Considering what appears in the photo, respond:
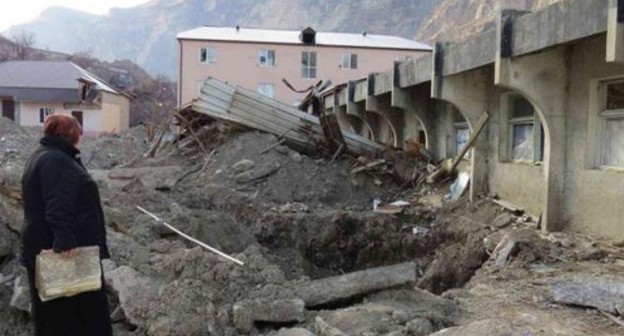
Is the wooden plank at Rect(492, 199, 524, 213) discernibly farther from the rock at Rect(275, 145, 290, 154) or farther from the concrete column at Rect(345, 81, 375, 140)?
the concrete column at Rect(345, 81, 375, 140)

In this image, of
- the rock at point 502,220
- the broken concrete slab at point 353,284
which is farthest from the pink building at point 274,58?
the broken concrete slab at point 353,284

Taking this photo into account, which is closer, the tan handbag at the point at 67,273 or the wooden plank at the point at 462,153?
the tan handbag at the point at 67,273

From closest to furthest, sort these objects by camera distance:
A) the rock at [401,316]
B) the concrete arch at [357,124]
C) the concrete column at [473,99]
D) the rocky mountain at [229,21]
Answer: the rock at [401,316]
the concrete column at [473,99]
the concrete arch at [357,124]
the rocky mountain at [229,21]

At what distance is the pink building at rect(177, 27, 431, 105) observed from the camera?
3834 centimetres

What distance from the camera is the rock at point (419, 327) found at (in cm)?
428

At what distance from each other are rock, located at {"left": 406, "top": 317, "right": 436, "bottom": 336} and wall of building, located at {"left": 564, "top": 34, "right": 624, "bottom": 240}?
3686 mm

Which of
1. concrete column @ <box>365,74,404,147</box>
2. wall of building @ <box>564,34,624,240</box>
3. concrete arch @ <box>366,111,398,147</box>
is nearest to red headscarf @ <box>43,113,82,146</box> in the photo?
wall of building @ <box>564,34,624,240</box>

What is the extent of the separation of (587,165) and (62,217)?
20.3ft

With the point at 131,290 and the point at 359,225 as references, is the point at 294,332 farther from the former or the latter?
the point at 359,225

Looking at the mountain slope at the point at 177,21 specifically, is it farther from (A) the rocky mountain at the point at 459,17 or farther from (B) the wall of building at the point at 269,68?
(B) the wall of building at the point at 269,68

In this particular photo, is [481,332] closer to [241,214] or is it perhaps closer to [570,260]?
[570,260]

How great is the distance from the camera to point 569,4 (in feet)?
21.9

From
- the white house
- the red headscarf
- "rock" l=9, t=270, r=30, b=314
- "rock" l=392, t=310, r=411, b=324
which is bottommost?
"rock" l=9, t=270, r=30, b=314

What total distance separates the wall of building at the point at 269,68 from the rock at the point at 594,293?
34.2m
